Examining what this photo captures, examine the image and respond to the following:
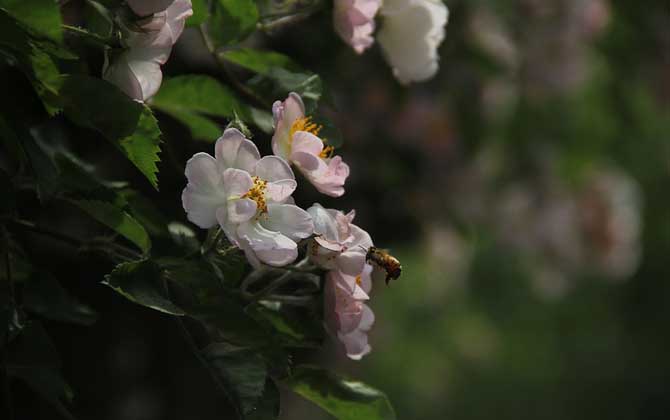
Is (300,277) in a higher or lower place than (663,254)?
higher

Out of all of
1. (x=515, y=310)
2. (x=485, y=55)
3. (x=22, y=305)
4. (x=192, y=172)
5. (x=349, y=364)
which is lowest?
(x=515, y=310)

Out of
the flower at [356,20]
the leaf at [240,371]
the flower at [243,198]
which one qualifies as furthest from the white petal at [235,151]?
the flower at [356,20]

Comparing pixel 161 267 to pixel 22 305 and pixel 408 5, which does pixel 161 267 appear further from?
pixel 408 5

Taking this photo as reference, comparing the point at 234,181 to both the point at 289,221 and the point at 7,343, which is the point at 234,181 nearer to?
the point at 289,221

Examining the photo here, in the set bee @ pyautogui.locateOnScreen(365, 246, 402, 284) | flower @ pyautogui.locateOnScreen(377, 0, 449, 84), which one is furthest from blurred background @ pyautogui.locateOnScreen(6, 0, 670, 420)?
bee @ pyautogui.locateOnScreen(365, 246, 402, 284)

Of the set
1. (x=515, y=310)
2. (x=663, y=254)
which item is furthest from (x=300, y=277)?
(x=663, y=254)

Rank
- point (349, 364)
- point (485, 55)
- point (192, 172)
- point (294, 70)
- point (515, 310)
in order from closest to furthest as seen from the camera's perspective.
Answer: point (192, 172)
point (294, 70)
point (485, 55)
point (349, 364)
point (515, 310)

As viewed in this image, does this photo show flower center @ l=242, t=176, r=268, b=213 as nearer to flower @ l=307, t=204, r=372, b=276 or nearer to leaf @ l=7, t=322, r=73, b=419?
flower @ l=307, t=204, r=372, b=276
